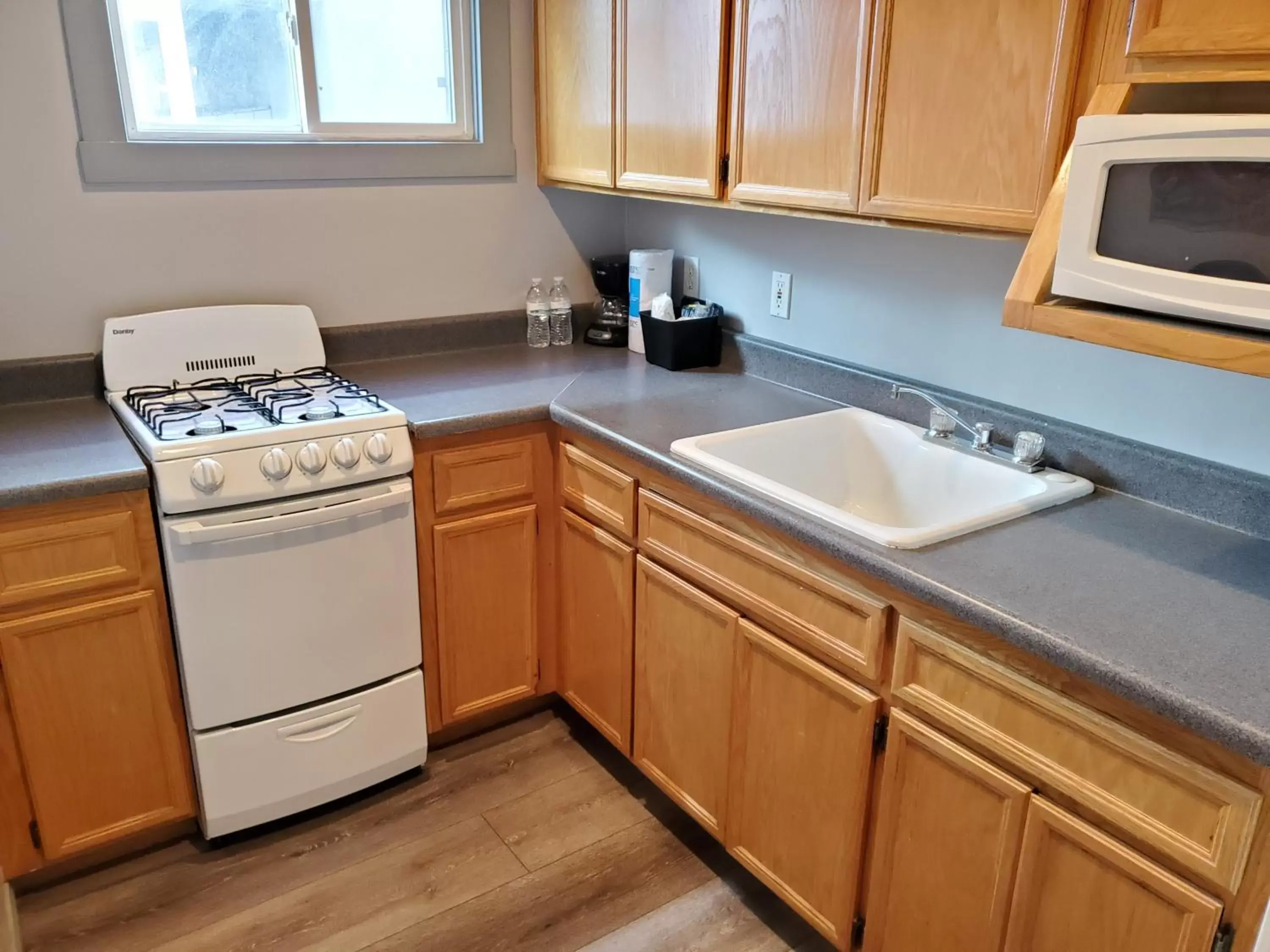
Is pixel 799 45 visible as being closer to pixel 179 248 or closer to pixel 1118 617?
pixel 1118 617

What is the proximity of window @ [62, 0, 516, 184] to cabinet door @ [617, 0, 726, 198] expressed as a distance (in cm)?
49

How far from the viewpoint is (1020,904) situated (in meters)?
1.35

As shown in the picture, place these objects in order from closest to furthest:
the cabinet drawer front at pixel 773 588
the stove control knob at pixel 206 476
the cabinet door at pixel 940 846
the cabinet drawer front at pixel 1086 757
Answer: the cabinet drawer front at pixel 1086 757, the cabinet door at pixel 940 846, the cabinet drawer front at pixel 773 588, the stove control knob at pixel 206 476

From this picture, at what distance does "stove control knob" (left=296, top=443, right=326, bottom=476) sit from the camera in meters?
1.92

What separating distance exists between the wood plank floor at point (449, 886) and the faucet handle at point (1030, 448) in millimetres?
1016

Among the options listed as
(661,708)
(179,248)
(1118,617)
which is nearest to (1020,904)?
(1118,617)

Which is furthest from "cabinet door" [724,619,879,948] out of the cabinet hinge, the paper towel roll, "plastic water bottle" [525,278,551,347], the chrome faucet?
"plastic water bottle" [525,278,551,347]

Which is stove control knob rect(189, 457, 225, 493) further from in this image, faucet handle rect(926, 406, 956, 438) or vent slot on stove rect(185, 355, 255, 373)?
faucet handle rect(926, 406, 956, 438)

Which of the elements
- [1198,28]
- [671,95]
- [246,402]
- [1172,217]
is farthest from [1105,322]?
[246,402]

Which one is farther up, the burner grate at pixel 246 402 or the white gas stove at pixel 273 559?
the burner grate at pixel 246 402

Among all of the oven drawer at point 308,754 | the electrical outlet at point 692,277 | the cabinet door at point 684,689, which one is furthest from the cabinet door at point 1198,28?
the oven drawer at point 308,754

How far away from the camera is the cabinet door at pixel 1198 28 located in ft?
3.77

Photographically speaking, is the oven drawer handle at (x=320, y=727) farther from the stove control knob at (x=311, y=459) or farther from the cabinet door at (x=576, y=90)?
the cabinet door at (x=576, y=90)

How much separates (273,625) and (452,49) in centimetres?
157
